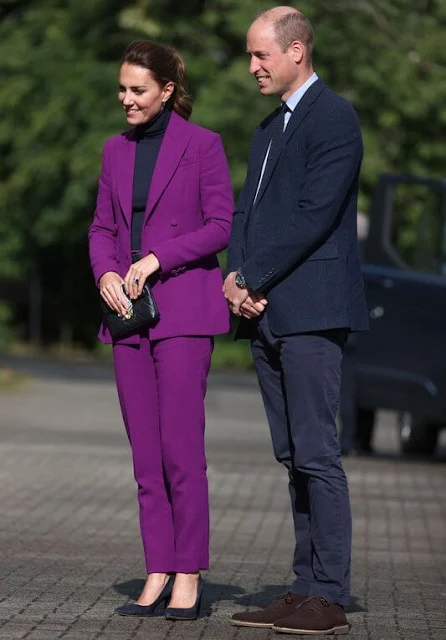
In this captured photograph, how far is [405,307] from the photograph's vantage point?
44.6 feet

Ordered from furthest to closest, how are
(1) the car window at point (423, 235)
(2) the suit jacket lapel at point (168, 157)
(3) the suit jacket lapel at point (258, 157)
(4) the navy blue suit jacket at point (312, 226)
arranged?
1. (1) the car window at point (423, 235)
2. (2) the suit jacket lapel at point (168, 157)
3. (3) the suit jacket lapel at point (258, 157)
4. (4) the navy blue suit jacket at point (312, 226)

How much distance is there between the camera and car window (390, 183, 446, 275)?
13758mm

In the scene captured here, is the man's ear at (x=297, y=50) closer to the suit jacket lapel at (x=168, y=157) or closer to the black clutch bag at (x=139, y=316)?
the suit jacket lapel at (x=168, y=157)

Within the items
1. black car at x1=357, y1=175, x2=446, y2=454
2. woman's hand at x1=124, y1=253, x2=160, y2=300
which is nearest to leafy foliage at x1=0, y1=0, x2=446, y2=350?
black car at x1=357, y1=175, x2=446, y2=454

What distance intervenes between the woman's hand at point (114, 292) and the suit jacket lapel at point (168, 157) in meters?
0.23

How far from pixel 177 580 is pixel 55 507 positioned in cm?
383

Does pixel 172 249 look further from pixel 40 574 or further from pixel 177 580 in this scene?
pixel 40 574

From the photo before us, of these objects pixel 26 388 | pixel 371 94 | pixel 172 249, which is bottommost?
pixel 26 388

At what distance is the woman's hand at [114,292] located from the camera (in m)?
6.52

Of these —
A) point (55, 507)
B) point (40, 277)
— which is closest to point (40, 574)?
point (55, 507)

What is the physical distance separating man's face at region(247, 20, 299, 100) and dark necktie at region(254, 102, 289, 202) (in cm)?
8

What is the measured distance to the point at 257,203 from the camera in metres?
6.43

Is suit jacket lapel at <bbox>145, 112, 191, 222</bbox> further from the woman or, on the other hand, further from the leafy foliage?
the leafy foliage

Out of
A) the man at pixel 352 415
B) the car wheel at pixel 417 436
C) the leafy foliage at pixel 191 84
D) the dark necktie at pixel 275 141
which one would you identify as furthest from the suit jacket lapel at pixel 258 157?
the leafy foliage at pixel 191 84
